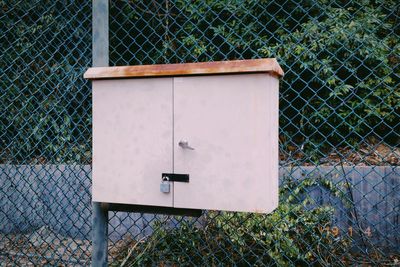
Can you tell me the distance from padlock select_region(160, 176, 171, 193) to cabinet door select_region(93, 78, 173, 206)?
1 cm

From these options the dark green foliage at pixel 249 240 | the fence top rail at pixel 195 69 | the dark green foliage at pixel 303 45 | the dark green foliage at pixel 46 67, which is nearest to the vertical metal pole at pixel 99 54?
the fence top rail at pixel 195 69

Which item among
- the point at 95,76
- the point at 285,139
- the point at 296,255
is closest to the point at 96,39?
the point at 95,76

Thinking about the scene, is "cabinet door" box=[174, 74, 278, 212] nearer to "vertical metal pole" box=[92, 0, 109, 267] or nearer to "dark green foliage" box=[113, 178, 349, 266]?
"vertical metal pole" box=[92, 0, 109, 267]

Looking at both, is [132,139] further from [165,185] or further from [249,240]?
[249,240]

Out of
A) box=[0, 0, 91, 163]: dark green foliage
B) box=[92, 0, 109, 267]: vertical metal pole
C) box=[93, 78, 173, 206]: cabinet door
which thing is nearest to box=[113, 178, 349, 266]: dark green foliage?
box=[0, 0, 91, 163]: dark green foliage

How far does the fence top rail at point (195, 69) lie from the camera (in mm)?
962

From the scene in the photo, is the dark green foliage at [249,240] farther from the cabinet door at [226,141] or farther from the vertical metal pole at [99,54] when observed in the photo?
the cabinet door at [226,141]

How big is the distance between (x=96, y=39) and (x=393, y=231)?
81.8 inches

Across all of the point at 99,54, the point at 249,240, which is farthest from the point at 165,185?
the point at 249,240

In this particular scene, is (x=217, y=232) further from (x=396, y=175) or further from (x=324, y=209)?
(x=396, y=175)

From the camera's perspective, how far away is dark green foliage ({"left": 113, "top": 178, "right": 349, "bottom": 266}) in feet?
6.91

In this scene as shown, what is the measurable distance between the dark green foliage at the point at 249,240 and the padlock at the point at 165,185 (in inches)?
43.2

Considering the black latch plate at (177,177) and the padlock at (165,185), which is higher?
the black latch plate at (177,177)

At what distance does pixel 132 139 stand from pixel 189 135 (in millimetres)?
178
